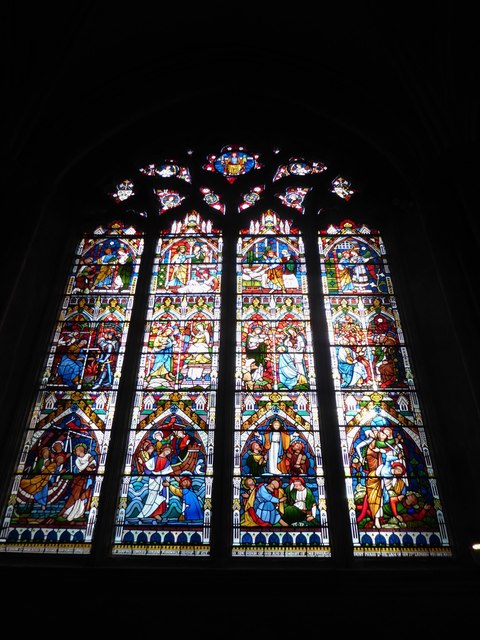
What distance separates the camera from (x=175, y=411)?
5.25 meters

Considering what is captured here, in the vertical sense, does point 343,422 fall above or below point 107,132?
below

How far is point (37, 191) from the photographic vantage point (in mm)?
5938

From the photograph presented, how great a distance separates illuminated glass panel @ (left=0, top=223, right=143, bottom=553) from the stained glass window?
0.5 inches


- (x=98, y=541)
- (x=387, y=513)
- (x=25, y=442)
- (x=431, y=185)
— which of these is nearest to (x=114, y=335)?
(x=25, y=442)

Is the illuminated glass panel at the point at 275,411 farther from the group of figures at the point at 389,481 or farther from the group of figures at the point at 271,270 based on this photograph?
the group of figures at the point at 389,481

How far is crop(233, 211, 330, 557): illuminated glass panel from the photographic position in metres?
4.59

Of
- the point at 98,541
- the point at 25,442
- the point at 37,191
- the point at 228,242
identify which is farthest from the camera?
the point at 228,242

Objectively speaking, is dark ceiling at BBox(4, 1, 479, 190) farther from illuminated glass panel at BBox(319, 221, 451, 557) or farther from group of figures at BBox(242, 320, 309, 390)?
group of figures at BBox(242, 320, 309, 390)

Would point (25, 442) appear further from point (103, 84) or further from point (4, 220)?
point (103, 84)

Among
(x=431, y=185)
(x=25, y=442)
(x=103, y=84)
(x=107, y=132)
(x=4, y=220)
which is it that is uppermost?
(x=103, y=84)

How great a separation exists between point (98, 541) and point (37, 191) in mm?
3325

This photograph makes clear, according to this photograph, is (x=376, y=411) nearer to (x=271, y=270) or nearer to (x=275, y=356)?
(x=275, y=356)

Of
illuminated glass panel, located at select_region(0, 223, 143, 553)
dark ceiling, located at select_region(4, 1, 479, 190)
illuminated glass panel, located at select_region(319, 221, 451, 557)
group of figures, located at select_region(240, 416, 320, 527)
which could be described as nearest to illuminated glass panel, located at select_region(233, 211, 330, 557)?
group of figures, located at select_region(240, 416, 320, 527)

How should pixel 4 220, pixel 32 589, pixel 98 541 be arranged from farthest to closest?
1. pixel 4 220
2. pixel 98 541
3. pixel 32 589
